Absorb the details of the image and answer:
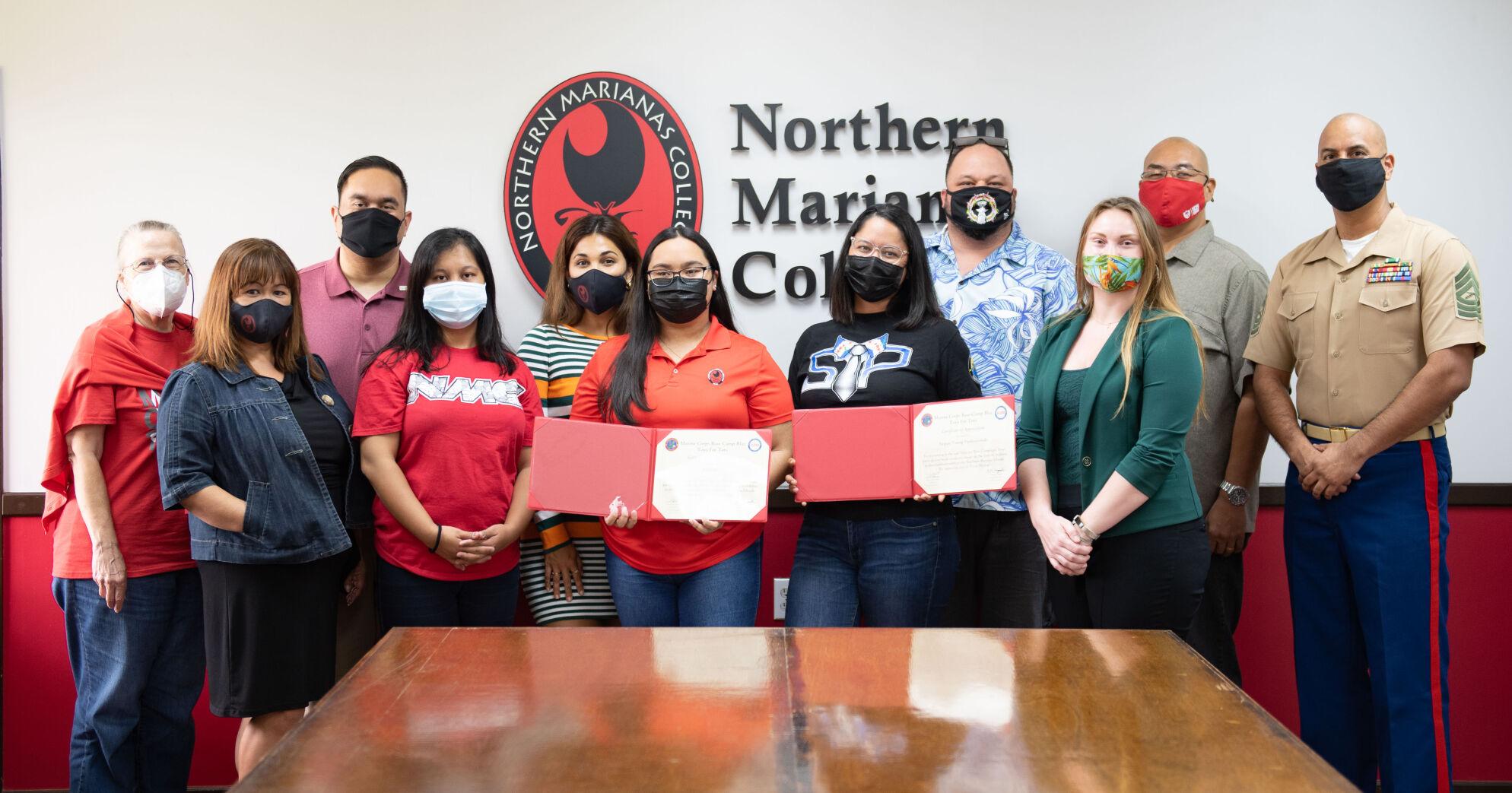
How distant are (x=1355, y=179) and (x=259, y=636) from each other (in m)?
3.21

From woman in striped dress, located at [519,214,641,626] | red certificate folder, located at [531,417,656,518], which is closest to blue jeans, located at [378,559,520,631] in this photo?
woman in striped dress, located at [519,214,641,626]

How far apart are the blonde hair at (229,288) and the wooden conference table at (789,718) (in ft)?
3.34

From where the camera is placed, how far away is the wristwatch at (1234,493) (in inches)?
124

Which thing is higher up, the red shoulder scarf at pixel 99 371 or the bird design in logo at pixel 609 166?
the bird design in logo at pixel 609 166

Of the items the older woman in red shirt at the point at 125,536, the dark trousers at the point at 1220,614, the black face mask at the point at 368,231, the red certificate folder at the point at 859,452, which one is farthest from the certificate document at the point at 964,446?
the older woman in red shirt at the point at 125,536

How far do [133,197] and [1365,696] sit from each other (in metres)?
4.28

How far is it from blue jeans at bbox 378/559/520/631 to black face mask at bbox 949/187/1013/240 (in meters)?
1.71

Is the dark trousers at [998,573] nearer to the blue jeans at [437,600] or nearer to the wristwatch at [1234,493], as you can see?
the wristwatch at [1234,493]

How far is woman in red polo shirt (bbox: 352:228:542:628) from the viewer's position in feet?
8.89

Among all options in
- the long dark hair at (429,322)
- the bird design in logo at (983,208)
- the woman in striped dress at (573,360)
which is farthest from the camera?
the bird design in logo at (983,208)

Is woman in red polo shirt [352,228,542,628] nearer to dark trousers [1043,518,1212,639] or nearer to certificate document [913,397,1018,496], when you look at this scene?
certificate document [913,397,1018,496]

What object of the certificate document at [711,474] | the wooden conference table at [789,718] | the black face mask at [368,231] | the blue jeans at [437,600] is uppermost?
the black face mask at [368,231]

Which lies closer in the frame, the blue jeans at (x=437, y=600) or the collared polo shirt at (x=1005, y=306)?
the blue jeans at (x=437, y=600)

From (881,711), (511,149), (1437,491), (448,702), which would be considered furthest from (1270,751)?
Answer: (511,149)
